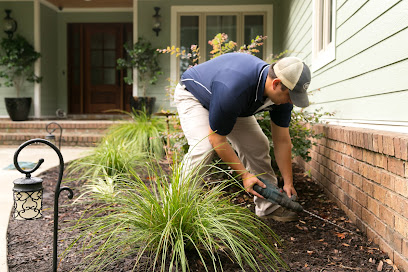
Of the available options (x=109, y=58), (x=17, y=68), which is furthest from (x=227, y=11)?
(x=17, y=68)

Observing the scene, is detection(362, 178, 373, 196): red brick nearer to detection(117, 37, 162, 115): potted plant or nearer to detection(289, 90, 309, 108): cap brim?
detection(289, 90, 309, 108): cap brim

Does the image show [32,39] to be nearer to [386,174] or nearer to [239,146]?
[239,146]

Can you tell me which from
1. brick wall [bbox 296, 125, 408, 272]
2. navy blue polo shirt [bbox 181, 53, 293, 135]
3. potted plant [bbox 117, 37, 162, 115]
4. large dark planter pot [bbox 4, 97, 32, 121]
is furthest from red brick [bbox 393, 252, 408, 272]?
large dark planter pot [bbox 4, 97, 32, 121]

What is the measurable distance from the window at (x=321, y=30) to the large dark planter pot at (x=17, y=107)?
646 cm

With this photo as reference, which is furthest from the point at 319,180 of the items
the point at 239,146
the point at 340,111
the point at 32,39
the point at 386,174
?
the point at 32,39

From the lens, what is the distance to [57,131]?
7.93m

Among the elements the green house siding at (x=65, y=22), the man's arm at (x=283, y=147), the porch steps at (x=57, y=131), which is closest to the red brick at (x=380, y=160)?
the man's arm at (x=283, y=147)

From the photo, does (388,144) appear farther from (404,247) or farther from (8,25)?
(8,25)

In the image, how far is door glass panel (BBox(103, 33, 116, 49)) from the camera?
10.4 metres

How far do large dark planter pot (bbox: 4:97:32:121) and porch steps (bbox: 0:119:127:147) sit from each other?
44cm

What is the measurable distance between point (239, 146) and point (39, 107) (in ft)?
24.8

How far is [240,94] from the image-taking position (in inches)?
84.0

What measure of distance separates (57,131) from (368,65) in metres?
6.55

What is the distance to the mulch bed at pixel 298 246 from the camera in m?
2.05
